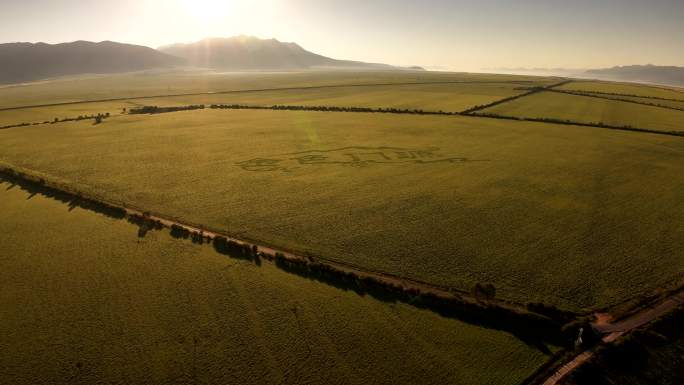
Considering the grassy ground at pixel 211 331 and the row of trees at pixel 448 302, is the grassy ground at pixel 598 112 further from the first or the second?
the grassy ground at pixel 211 331

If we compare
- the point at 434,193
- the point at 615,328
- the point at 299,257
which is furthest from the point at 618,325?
the point at 434,193

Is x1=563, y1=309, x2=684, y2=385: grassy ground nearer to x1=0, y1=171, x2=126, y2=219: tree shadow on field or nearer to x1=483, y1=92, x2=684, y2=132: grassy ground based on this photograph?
x1=0, y1=171, x2=126, y2=219: tree shadow on field

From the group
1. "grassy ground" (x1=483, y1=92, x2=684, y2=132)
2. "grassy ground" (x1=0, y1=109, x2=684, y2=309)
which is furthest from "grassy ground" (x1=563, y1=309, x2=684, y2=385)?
"grassy ground" (x1=483, y1=92, x2=684, y2=132)

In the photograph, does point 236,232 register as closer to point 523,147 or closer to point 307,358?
point 307,358

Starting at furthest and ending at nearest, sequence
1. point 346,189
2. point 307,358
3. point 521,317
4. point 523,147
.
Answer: point 523,147 < point 346,189 < point 521,317 < point 307,358

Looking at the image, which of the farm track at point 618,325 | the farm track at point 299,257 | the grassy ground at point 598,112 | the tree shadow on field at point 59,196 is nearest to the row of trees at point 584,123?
the grassy ground at point 598,112

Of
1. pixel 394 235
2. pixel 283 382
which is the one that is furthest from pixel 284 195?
pixel 283 382
